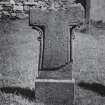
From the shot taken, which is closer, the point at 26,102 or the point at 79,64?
the point at 26,102

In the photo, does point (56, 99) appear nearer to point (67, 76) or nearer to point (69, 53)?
point (67, 76)

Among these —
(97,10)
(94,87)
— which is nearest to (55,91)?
(94,87)

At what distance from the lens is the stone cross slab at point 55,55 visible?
14.5 ft

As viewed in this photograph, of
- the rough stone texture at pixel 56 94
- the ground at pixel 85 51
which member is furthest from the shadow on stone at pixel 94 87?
the rough stone texture at pixel 56 94

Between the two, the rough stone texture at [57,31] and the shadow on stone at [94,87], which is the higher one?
the rough stone texture at [57,31]

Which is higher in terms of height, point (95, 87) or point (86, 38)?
point (86, 38)

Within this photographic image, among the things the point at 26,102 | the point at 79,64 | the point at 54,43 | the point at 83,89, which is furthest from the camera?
the point at 79,64

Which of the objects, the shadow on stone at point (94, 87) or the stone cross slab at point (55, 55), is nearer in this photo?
the stone cross slab at point (55, 55)

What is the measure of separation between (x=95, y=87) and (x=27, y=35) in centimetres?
Answer: 235

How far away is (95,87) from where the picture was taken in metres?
6.29

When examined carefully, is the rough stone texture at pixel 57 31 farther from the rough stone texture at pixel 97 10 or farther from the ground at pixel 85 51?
the rough stone texture at pixel 97 10

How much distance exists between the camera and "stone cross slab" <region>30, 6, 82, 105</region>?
4.43 m

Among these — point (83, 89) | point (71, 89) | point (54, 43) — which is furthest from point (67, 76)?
point (83, 89)

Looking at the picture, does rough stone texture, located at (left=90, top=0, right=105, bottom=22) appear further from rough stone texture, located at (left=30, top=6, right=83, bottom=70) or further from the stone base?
the stone base
